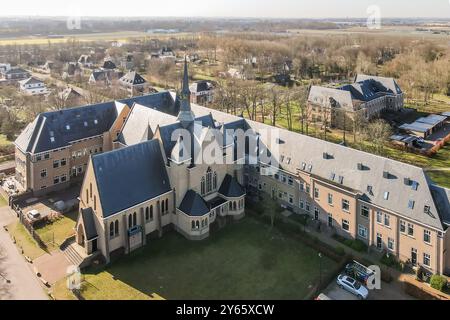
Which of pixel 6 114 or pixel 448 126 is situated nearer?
pixel 6 114

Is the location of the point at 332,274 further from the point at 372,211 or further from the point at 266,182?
the point at 266,182

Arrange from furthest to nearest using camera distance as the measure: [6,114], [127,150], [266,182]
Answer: [6,114]
[266,182]
[127,150]

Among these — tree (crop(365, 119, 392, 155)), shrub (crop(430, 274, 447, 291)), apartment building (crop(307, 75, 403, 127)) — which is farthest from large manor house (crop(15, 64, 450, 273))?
apartment building (crop(307, 75, 403, 127))

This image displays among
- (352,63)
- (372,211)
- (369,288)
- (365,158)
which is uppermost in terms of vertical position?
(352,63)

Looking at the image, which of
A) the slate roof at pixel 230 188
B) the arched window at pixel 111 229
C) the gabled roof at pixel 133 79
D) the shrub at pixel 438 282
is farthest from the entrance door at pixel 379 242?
the gabled roof at pixel 133 79

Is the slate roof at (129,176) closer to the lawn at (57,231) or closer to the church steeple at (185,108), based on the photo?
the church steeple at (185,108)

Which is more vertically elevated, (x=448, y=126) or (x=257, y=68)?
(x=257, y=68)

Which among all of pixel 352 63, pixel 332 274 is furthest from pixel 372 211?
pixel 352 63
